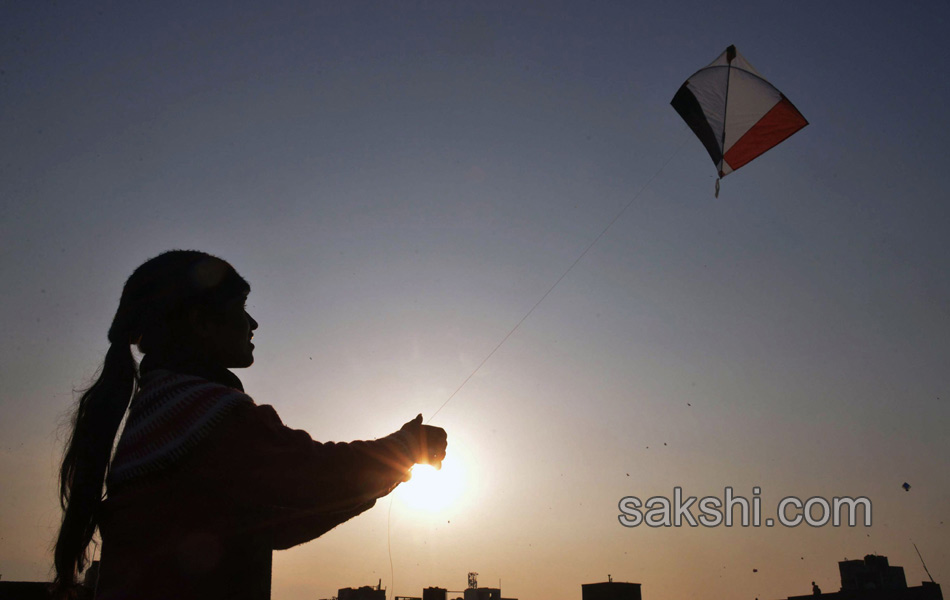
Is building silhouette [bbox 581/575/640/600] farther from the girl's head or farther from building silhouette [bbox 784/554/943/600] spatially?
the girl's head

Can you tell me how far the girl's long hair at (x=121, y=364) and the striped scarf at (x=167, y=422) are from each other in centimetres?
11

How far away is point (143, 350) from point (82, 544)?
44 cm

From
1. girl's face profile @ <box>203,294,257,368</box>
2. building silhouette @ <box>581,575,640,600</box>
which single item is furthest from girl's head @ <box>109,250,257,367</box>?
building silhouette @ <box>581,575,640,600</box>

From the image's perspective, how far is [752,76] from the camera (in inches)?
368

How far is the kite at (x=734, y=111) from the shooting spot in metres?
9.16

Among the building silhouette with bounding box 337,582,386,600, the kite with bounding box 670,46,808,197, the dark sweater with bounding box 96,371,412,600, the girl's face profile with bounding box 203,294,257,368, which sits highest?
the kite with bounding box 670,46,808,197

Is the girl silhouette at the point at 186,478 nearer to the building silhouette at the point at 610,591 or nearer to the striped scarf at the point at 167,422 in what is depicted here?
the striped scarf at the point at 167,422

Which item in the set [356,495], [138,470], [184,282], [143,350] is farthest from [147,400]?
[356,495]

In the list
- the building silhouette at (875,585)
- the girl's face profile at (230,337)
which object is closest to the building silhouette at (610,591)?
the building silhouette at (875,585)

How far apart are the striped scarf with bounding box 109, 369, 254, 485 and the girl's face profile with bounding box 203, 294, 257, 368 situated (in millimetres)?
228

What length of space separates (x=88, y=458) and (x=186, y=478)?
0.27 metres

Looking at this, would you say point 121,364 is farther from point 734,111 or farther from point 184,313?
point 734,111

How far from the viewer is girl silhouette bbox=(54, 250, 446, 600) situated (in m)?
1.40

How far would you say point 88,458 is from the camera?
60.1 inches
